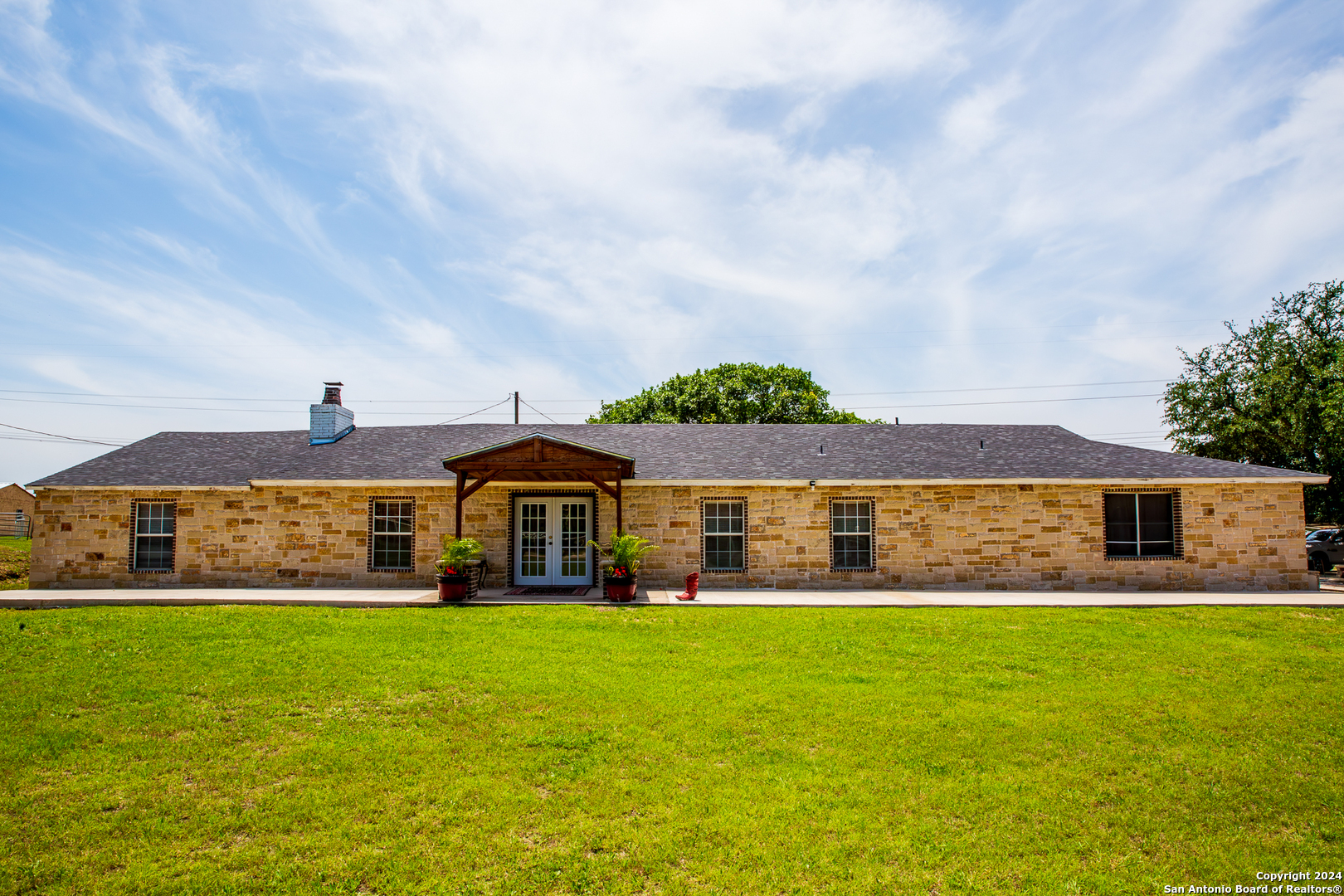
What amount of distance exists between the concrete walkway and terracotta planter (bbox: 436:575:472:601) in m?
0.28

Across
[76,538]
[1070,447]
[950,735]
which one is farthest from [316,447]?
[1070,447]

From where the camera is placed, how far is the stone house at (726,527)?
51.6 feet

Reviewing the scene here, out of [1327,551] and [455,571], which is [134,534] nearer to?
[455,571]

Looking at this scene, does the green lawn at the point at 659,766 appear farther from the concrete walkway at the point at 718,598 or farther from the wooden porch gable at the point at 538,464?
the wooden porch gable at the point at 538,464

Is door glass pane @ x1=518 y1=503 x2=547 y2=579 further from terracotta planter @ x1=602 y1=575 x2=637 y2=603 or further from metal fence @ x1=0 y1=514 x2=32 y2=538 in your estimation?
metal fence @ x1=0 y1=514 x2=32 y2=538

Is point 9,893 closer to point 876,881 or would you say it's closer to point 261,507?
point 876,881

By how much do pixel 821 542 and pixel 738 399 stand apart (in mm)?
20142

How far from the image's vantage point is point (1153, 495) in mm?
16031

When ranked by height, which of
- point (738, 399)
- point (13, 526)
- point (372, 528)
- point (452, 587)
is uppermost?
point (738, 399)

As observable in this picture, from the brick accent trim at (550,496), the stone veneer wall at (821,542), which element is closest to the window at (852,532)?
the stone veneer wall at (821,542)

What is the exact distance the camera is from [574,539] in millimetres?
16203

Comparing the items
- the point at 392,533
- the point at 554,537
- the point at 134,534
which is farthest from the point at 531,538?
the point at 134,534

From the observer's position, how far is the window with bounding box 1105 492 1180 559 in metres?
15.9

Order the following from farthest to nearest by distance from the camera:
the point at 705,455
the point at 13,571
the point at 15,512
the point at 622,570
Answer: the point at 15,512 → the point at 13,571 → the point at 705,455 → the point at 622,570
